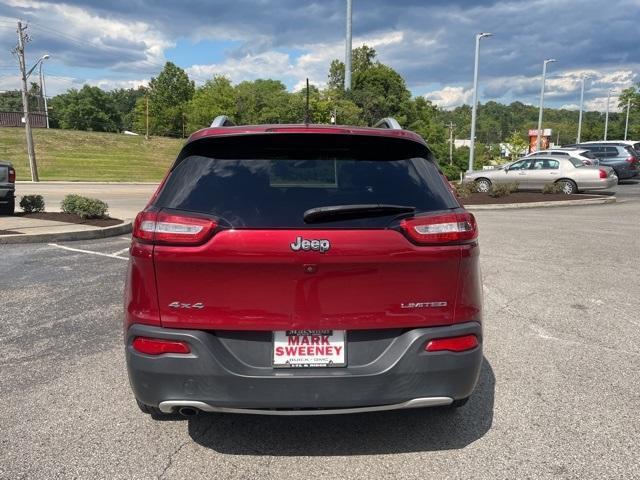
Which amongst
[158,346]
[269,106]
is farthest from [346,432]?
[269,106]

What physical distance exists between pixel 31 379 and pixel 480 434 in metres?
3.22

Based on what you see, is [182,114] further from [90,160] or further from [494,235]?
[494,235]

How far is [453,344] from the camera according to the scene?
2.79 meters

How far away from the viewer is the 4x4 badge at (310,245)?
2600 millimetres

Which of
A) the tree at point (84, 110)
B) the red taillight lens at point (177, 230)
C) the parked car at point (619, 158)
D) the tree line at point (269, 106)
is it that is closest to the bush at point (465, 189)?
the parked car at point (619, 158)

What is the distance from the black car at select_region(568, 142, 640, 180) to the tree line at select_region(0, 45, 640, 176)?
23019 millimetres

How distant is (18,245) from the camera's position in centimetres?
983

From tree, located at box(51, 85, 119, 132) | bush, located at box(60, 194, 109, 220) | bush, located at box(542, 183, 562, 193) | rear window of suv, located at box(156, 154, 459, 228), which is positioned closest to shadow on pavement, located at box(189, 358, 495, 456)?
rear window of suv, located at box(156, 154, 459, 228)

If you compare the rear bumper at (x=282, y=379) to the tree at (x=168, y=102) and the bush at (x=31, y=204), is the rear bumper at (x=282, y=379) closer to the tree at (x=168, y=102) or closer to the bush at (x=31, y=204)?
the bush at (x=31, y=204)

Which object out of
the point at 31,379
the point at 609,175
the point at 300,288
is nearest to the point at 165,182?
the point at 300,288

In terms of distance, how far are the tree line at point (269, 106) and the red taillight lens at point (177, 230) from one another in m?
41.6

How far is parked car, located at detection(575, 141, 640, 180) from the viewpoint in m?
26.2

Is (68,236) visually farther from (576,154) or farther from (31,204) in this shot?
(576,154)

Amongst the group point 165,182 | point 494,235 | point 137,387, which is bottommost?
point 494,235
